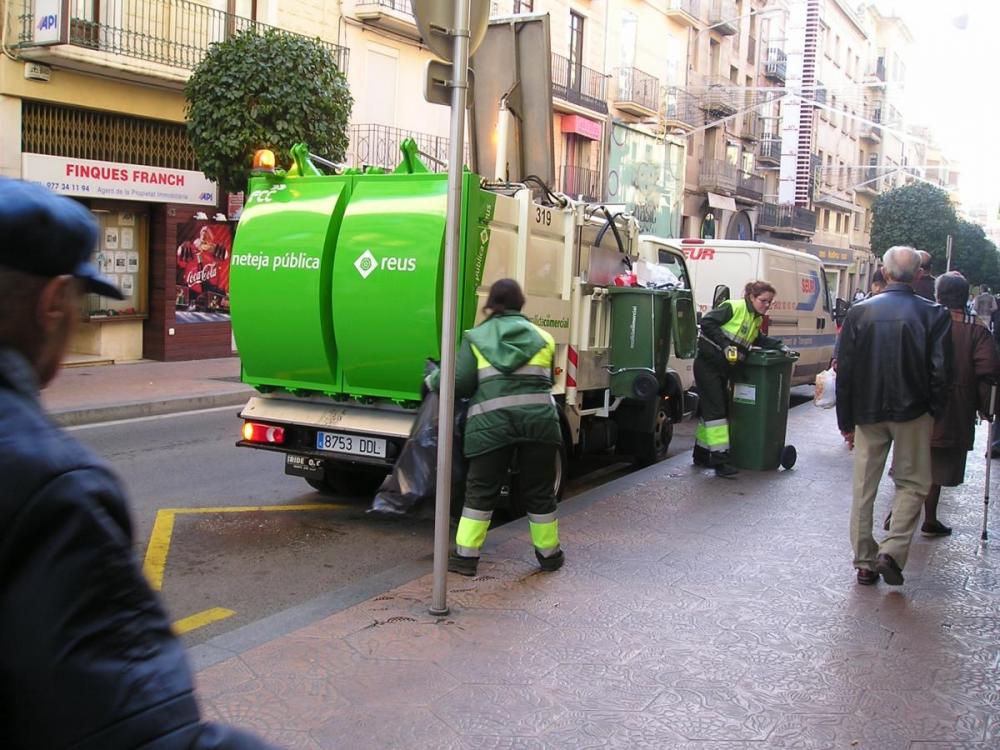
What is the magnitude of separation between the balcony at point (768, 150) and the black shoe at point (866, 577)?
41.3 metres

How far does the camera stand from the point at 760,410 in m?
9.16

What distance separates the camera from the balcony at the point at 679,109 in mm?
35438

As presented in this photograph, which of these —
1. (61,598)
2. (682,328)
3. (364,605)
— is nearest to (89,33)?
(682,328)

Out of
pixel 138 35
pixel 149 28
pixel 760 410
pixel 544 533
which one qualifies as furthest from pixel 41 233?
pixel 149 28

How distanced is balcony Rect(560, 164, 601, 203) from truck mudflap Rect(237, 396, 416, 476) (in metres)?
23.1

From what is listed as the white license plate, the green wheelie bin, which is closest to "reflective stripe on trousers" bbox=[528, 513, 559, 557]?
the white license plate

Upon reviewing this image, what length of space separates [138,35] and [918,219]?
153 feet

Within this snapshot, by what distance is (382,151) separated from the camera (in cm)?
2245

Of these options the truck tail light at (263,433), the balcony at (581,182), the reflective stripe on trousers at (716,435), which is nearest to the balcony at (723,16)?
the balcony at (581,182)

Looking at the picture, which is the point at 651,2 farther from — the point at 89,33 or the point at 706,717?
the point at 706,717

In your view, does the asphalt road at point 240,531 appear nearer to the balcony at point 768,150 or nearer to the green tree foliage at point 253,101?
the green tree foliage at point 253,101

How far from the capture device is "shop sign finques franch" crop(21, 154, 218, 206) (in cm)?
1502

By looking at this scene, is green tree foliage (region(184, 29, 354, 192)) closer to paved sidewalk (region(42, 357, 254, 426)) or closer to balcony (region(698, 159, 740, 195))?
paved sidewalk (region(42, 357, 254, 426))

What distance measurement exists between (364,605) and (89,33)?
13.7m
